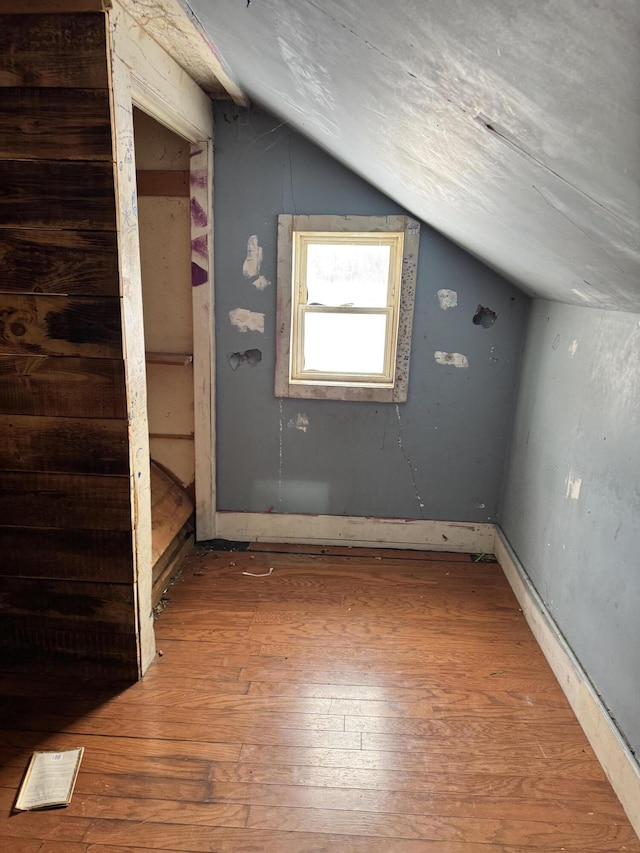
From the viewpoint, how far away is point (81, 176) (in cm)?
190

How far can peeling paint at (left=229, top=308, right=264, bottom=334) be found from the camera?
327 centimetres

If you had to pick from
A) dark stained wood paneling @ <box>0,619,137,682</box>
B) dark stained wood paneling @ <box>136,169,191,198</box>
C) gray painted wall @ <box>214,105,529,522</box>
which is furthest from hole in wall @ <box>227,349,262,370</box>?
dark stained wood paneling @ <box>0,619,137,682</box>

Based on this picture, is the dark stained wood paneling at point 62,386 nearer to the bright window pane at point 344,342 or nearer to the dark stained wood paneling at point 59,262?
the dark stained wood paneling at point 59,262

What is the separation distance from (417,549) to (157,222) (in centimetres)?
249

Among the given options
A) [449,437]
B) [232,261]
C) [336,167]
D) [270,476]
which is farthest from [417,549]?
[336,167]

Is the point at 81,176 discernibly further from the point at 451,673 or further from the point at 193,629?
the point at 451,673

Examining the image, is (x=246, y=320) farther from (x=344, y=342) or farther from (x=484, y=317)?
(x=484, y=317)

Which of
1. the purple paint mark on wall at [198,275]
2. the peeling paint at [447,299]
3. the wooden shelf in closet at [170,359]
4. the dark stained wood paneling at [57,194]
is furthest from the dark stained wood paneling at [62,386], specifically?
the peeling paint at [447,299]

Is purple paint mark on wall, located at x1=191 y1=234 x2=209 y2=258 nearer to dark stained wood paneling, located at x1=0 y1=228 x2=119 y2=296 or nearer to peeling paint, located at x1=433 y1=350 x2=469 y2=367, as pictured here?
dark stained wood paneling, located at x1=0 y1=228 x2=119 y2=296

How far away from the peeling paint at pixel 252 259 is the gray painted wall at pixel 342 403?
0.04 metres

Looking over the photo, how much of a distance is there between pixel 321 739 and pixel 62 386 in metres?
1.61

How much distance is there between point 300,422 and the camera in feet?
11.2

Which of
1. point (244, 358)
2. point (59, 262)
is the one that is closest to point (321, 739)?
point (59, 262)

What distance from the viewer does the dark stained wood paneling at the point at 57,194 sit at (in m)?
1.89
